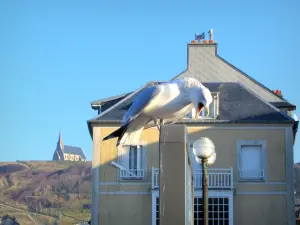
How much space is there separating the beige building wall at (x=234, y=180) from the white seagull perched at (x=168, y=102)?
21.9 m

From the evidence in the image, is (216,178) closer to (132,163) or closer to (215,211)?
(215,211)

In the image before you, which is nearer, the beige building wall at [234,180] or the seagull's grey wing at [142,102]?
the seagull's grey wing at [142,102]

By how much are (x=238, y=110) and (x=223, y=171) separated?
10.5ft

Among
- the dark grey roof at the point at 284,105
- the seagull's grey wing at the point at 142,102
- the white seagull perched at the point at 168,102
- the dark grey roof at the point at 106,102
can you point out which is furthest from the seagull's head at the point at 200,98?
the dark grey roof at the point at 284,105

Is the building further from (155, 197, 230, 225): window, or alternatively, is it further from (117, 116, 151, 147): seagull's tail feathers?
(117, 116, 151, 147): seagull's tail feathers

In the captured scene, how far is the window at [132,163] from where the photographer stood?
3688cm

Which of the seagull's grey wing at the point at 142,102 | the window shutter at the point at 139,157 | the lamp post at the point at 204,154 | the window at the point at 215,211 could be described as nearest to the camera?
the seagull's grey wing at the point at 142,102

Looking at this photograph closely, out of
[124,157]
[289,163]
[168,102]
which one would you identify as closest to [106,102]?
[124,157]

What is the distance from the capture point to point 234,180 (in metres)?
36.8

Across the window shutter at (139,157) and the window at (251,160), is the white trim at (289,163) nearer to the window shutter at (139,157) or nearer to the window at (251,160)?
the window at (251,160)

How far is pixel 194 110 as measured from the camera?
1418 cm

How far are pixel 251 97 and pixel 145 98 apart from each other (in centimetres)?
2486

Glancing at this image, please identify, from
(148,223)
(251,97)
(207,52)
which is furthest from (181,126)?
(207,52)

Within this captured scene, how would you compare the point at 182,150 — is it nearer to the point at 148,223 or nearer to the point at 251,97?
the point at 148,223
